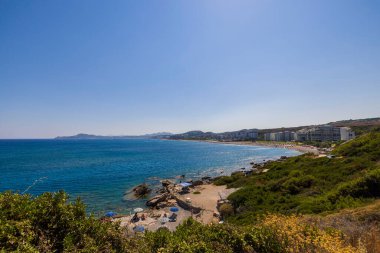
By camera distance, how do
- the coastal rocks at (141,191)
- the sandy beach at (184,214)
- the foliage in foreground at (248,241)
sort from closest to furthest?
the foliage in foreground at (248,241) < the sandy beach at (184,214) < the coastal rocks at (141,191)

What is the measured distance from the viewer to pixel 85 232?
492 centimetres

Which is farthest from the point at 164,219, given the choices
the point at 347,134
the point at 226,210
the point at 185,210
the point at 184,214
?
the point at 347,134

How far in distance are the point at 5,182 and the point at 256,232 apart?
51.5 m

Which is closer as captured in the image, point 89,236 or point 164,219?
point 89,236

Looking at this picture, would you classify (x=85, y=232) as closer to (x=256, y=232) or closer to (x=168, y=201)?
(x=256, y=232)

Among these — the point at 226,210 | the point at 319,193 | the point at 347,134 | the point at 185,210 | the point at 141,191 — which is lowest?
the point at 185,210

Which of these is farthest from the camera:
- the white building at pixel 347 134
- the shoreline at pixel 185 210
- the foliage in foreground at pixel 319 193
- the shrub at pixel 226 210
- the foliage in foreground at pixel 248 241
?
the white building at pixel 347 134

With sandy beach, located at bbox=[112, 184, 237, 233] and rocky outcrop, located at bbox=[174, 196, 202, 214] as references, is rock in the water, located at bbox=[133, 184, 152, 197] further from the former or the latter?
rocky outcrop, located at bbox=[174, 196, 202, 214]

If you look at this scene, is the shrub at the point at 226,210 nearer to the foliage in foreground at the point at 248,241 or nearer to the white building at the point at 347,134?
the foliage in foreground at the point at 248,241

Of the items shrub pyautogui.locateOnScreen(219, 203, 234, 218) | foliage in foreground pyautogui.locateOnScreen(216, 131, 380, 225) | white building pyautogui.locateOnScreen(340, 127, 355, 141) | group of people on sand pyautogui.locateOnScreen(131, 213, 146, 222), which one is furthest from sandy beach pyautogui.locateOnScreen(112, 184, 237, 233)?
white building pyautogui.locateOnScreen(340, 127, 355, 141)

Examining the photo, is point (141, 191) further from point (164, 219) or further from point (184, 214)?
point (164, 219)

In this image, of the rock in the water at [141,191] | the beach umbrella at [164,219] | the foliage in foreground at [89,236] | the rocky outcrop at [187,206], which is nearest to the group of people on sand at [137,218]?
the beach umbrella at [164,219]

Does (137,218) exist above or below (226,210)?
below

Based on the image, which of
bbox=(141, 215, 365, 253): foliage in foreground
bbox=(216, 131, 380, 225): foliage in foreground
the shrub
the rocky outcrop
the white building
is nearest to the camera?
bbox=(141, 215, 365, 253): foliage in foreground
